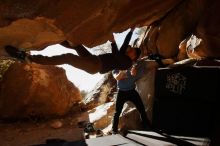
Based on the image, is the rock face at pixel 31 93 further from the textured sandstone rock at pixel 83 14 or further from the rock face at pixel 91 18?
the textured sandstone rock at pixel 83 14

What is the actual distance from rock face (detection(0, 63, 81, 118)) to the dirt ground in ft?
1.25

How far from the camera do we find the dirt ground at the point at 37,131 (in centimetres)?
970

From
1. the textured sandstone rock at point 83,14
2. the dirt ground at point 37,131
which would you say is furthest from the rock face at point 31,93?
the textured sandstone rock at point 83,14

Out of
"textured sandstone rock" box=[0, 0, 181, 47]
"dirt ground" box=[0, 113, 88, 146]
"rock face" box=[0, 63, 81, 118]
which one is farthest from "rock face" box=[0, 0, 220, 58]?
"rock face" box=[0, 63, 81, 118]

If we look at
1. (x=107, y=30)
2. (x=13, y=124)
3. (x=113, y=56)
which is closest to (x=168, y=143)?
(x=113, y=56)

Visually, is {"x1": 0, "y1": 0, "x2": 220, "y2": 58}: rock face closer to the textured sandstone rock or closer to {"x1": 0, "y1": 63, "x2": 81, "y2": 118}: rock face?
the textured sandstone rock

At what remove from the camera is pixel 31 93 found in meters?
11.6

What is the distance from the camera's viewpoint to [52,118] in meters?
11.9

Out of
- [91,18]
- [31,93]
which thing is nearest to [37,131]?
[31,93]

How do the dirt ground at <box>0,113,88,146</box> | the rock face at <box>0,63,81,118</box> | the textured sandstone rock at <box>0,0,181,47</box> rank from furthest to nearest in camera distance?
the rock face at <box>0,63,81,118</box>
the dirt ground at <box>0,113,88,146</box>
the textured sandstone rock at <box>0,0,181,47</box>

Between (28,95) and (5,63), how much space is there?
166 cm

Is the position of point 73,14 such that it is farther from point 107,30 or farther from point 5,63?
point 5,63

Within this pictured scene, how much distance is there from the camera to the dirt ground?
9.70m

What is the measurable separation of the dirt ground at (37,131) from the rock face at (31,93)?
0.38 m
